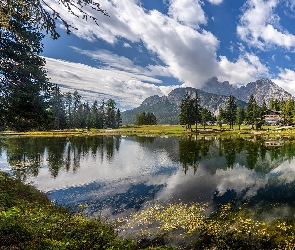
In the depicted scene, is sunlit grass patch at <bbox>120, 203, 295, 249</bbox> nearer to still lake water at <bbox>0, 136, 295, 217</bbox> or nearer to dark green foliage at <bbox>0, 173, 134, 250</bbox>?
still lake water at <bbox>0, 136, 295, 217</bbox>

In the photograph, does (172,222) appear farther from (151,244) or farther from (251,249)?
(251,249)

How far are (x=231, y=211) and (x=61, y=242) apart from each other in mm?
13219

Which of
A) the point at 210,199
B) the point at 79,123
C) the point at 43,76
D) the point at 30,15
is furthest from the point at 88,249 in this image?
the point at 79,123

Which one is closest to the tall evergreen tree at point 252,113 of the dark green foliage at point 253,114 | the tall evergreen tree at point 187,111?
the dark green foliage at point 253,114

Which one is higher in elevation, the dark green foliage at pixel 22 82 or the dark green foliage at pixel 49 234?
the dark green foliage at pixel 22 82

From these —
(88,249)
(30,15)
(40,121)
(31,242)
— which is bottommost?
(88,249)

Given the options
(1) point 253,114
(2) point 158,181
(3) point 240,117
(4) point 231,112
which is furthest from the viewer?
(4) point 231,112

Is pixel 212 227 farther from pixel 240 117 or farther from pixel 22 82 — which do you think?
pixel 240 117

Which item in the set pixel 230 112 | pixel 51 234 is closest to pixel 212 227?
pixel 51 234

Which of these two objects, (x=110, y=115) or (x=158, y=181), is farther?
(x=110, y=115)

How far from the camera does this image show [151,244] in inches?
524

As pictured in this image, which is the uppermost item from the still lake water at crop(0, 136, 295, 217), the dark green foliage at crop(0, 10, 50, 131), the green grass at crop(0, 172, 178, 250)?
the dark green foliage at crop(0, 10, 50, 131)

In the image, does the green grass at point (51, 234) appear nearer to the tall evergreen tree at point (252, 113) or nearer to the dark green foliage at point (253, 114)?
the tall evergreen tree at point (252, 113)

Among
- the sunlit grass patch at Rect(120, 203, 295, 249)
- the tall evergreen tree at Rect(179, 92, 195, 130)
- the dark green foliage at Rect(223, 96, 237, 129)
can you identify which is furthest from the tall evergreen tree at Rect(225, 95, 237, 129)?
the sunlit grass patch at Rect(120, 203, 295, 249)
